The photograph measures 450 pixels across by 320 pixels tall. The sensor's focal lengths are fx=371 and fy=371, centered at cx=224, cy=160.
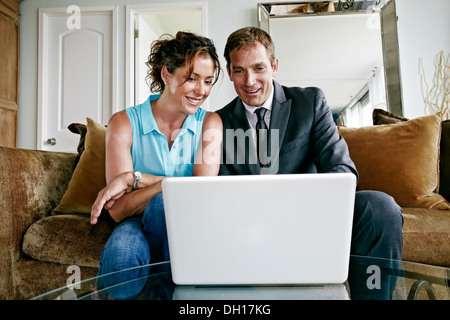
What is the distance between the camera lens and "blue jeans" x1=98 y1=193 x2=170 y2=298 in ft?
2.83

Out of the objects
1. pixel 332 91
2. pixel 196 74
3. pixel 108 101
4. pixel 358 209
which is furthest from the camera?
pixel 108 101

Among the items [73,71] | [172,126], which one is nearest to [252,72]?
[172,126]

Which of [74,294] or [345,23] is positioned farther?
[345,23]

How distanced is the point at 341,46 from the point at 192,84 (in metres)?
2.20

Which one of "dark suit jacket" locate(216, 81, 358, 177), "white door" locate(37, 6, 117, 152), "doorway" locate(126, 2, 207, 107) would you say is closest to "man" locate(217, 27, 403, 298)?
"dark suit jacket" locate(216, 81, 358, 177)

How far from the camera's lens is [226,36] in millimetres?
3201

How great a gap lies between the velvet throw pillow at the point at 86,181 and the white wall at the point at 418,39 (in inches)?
99.5

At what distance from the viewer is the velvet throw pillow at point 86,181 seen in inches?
61.2

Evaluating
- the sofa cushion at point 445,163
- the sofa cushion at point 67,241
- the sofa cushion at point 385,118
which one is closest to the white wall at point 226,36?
the sofa cushion at point 385,118

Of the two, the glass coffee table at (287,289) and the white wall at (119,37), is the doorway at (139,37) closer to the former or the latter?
the white wall at (119,37)

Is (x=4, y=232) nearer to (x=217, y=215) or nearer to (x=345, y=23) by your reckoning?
(x=217, y=215)

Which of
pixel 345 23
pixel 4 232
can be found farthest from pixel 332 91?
pixel 4 232
